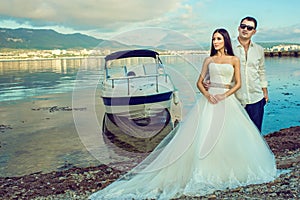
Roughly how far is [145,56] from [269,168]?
16.1m

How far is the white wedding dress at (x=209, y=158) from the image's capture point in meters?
5.75

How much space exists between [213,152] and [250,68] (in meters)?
1.62

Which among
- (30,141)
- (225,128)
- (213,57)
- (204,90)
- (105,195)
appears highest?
(213,57)

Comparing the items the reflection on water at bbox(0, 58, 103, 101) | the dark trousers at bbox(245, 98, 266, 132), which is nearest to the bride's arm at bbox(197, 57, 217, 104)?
the dark trousers at bbox(245, 98, 266, 132)

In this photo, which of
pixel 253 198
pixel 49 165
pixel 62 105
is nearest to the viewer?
pixel 253 198

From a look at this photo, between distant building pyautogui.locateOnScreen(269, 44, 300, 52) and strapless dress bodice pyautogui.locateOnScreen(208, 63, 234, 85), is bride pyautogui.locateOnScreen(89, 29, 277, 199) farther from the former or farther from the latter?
distant building pyautogui.locateOnScreen(269, 44, 300, 52)

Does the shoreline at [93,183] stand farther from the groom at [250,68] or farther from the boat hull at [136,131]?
the boat hull at [136,131]

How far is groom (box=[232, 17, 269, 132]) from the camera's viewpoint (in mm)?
6020

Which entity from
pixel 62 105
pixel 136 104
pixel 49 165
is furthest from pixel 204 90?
pixel 62 105

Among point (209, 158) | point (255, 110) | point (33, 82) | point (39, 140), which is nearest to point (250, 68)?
point (255, 110)

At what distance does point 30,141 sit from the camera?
1489 cm

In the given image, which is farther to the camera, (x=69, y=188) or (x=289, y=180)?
(x=69, y=188)

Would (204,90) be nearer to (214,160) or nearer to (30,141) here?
(214,160)

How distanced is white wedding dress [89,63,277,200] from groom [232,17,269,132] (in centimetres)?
24
